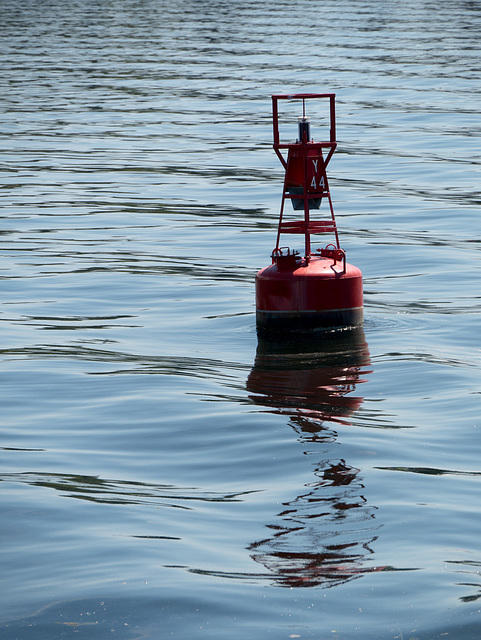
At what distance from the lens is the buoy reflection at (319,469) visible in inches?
272

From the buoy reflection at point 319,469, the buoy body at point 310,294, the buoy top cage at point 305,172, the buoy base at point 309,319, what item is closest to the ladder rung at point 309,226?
the buoy top cage at point 305,172

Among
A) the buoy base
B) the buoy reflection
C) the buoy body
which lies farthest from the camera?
the buoy base

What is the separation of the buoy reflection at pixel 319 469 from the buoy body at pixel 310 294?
0.63 feet

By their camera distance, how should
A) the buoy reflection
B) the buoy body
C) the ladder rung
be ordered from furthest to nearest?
the ladder rung
the buoy body
the buoy reflection

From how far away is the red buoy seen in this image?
12609 mm

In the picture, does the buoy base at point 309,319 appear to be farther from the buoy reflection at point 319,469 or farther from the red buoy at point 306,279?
the buoy reflection at point 319,469

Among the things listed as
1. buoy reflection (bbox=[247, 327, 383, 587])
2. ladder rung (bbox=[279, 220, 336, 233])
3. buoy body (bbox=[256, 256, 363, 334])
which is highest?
ladder rung (bbox=[279, 220, 336, 233])

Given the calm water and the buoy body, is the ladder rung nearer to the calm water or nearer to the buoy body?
the buoy body

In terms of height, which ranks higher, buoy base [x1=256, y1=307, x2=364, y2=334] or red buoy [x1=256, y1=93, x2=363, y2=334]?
red buoy [x1=256, y1=93, x2=363, y2=334]

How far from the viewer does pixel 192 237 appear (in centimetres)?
1919

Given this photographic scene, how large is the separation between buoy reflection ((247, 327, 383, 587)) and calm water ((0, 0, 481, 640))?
2 centimetres

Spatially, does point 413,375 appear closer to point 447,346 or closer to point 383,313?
point 447,346

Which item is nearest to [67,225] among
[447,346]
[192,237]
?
[192,237]

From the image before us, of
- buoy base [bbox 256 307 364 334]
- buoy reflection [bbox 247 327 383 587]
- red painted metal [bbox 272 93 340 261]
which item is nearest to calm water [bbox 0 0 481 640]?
buoy reflection [bbox 247 327 383 587]
